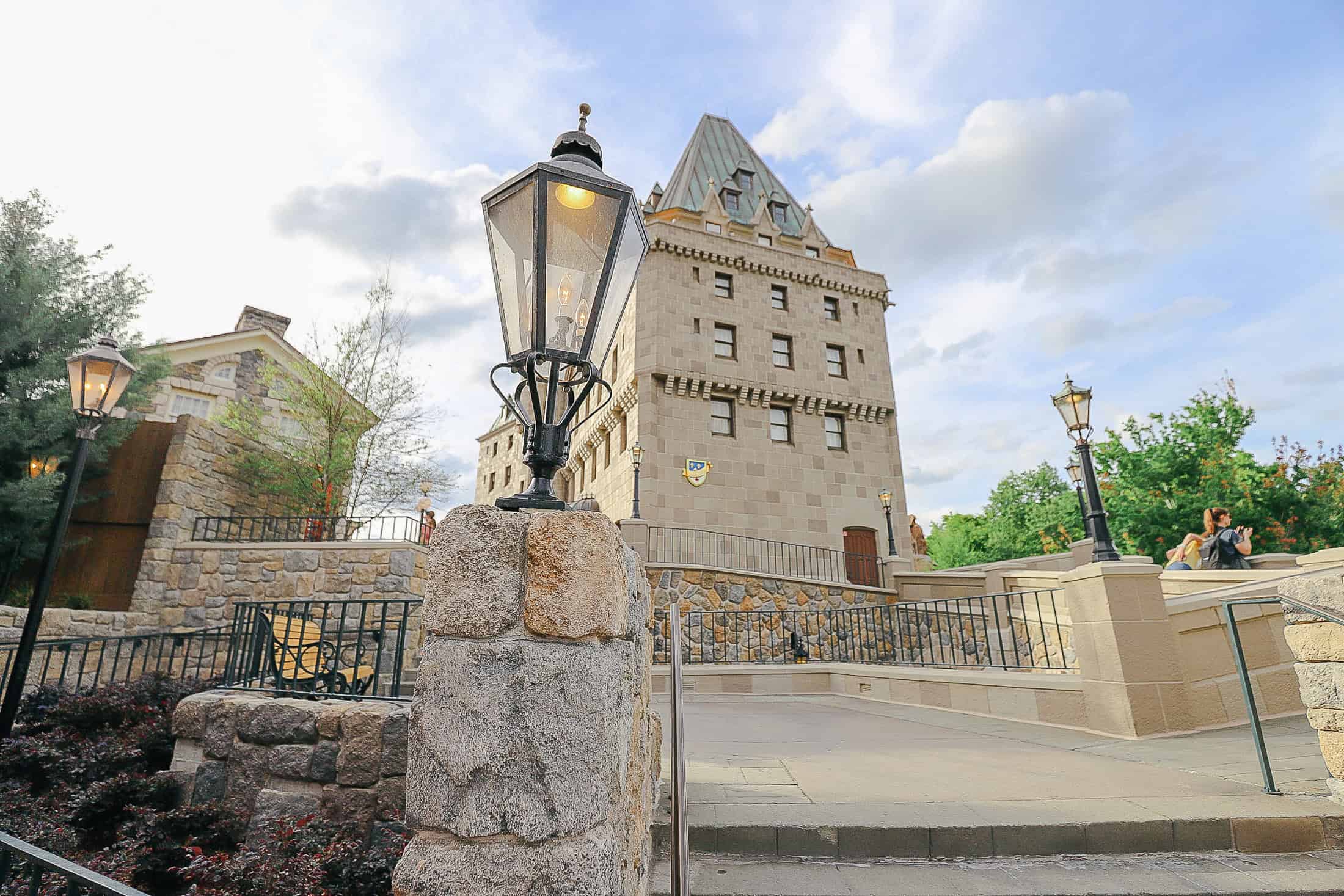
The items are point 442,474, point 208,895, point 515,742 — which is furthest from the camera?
point 442,474

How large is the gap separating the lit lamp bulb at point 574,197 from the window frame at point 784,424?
59.1 ft

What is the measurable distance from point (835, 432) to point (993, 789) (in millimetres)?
17819

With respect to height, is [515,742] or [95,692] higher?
[515,742]

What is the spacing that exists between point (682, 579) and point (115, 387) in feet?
36.7

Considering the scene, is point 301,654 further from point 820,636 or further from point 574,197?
point 820,636

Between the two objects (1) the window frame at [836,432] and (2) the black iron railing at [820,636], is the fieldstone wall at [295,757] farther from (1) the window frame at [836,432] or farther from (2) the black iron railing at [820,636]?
(1) the window frame at [836,432]

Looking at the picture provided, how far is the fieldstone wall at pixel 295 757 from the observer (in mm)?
4066

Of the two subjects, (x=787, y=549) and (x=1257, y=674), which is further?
(x=787, y=549)

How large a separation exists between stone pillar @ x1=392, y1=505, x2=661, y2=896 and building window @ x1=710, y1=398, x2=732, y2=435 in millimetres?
17679

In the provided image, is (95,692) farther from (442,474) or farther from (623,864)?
(442,474)

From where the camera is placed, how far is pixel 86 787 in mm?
4867

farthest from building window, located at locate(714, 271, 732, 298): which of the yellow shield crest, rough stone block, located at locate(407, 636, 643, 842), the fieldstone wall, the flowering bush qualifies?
rough stone block, located at locate(407, 636, 643, 842)

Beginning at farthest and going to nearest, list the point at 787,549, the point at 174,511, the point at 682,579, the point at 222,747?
1. the point at 787,549
2. the point at 682,579
3. the point at 174,511
4. the point at 222,747

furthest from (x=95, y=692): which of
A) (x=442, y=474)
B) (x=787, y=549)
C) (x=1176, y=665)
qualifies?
→ (x=787, y=549)
